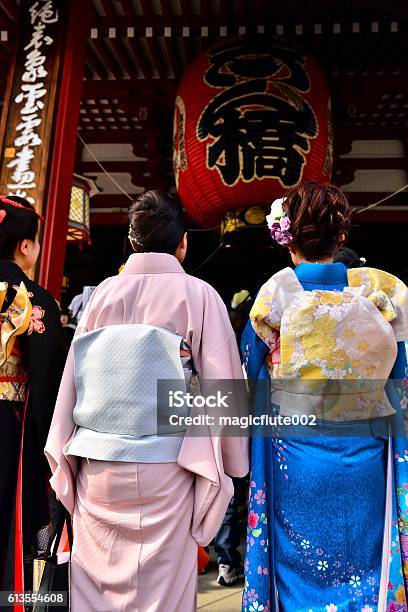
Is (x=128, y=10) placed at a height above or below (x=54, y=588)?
above

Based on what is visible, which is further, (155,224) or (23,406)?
(23,406)

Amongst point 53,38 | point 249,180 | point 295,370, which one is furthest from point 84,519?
point 53,38

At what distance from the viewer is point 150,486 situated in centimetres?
179

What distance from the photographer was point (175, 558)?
1.81 m

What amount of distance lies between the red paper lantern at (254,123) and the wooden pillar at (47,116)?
112cm

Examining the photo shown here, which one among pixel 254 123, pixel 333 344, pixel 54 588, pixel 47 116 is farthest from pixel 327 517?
pixel 254 123

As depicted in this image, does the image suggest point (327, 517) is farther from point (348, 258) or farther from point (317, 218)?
point (348, 258)

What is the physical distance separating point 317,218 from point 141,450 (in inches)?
39.9

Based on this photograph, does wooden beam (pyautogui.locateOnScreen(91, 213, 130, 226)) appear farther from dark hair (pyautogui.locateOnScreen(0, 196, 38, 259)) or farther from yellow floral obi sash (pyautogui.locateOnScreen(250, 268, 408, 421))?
yellow floral obi sash (pyautogui.locateOnScreen(250, 268, 408, 421))

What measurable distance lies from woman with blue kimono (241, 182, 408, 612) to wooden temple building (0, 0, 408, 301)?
2.36 meters

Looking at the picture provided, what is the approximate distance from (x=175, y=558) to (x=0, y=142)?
3.38 metres

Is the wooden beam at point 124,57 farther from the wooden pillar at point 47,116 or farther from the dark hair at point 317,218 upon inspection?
the dark hair at point 317,218

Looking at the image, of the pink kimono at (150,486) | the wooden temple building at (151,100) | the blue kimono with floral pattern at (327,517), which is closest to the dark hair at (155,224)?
the pink kimono at (150,486)

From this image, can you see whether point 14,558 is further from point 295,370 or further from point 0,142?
point 0,142
